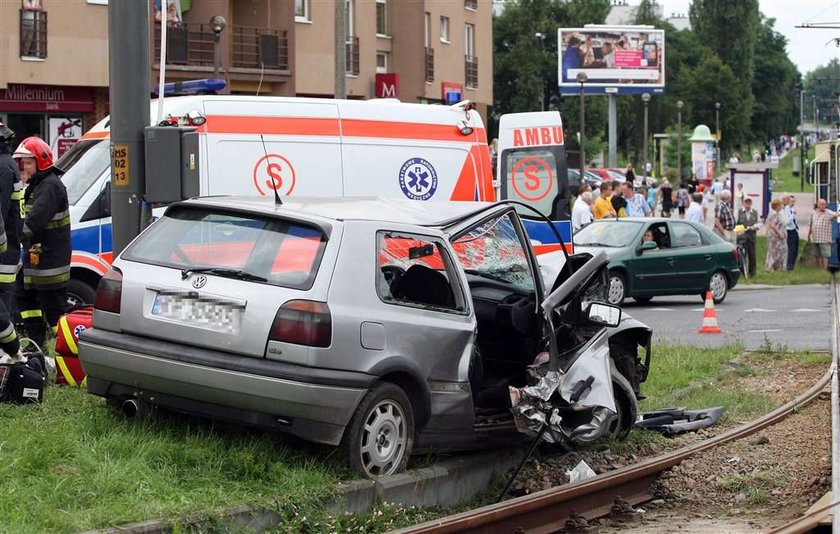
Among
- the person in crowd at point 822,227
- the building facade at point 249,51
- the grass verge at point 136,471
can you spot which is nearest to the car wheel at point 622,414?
the grass verge at point 136,471

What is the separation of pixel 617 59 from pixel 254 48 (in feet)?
125

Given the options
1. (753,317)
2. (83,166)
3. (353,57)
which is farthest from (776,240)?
(83,166)

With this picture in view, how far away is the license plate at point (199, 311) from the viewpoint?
22.7ft

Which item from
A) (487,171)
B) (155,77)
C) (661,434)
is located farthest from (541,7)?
(661,434)

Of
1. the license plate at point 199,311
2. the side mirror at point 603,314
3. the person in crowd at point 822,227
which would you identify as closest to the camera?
the license plate at point 199,311

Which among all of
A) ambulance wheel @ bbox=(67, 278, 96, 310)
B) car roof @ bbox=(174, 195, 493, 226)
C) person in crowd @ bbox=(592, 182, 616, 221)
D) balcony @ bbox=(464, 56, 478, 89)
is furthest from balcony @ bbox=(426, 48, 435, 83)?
car roof @ bbox=(174, 195, 493, 226)

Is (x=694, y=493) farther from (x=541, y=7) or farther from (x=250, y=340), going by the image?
(x=541, y=7)

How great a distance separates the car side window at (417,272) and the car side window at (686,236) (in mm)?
14634

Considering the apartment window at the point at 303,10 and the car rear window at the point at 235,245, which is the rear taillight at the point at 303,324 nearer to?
the car rear window at the point at 235,245

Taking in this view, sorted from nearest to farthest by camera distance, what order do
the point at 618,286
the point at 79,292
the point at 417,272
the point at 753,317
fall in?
the point at 417,272, the point at 79,292, the point at 753,317, the point at 618,286

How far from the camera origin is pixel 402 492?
23.5ft

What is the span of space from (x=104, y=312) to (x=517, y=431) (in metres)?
2.68

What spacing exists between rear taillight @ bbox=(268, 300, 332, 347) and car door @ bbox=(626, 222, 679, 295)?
14661mm

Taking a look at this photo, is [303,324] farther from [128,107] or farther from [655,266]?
[655,266]
